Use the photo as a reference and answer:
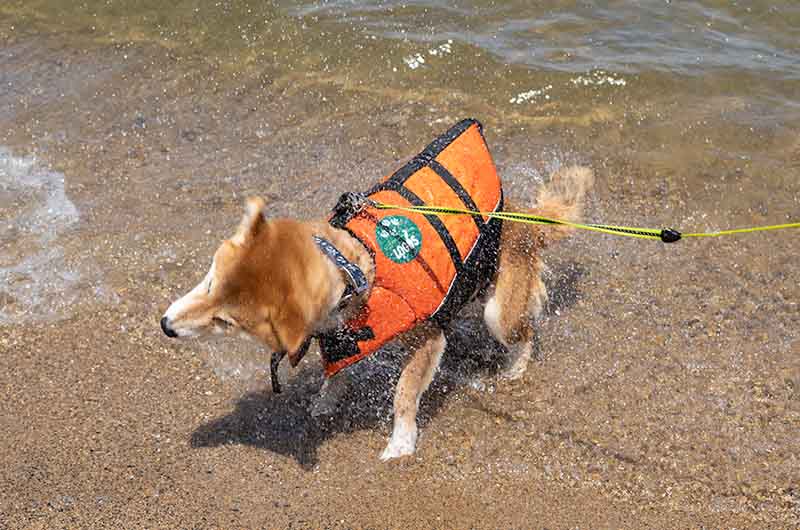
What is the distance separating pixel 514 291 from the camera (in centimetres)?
502

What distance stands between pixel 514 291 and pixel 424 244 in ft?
3.02

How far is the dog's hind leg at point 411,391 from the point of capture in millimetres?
4609

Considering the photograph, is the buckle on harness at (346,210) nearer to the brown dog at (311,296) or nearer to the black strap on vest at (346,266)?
the brown dog at (311,296)

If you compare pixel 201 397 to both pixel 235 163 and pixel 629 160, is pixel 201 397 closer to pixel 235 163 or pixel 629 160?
pixel 235 163

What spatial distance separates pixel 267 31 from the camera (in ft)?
30.7

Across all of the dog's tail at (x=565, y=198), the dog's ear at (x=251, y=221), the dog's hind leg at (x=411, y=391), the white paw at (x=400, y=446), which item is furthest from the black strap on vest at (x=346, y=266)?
the dog's tail at (x=565, y=198)

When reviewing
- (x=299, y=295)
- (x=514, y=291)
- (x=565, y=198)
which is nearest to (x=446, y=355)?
(x=514, y=291)

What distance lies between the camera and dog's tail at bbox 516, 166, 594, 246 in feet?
17.6

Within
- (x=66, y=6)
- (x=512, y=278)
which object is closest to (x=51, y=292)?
(x=512, y=278)

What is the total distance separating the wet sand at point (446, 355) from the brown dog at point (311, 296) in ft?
1.18

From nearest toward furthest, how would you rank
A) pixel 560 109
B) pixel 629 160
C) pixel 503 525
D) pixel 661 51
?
pixel 503 525 < pixel 629 160 < pixel 560 109 < pixel 661 51

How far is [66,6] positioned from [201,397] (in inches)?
282

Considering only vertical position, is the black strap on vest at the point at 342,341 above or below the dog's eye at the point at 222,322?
below

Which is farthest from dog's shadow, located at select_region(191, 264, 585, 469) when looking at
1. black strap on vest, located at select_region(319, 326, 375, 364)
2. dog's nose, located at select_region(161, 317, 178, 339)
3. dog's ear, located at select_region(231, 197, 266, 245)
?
dog's ear, located at select_region(231, 197, 266, 245)
